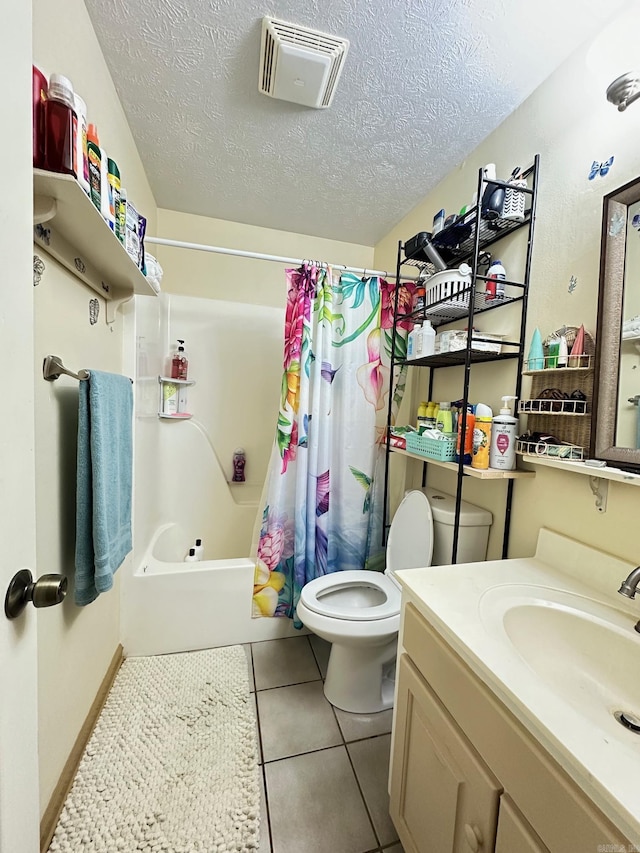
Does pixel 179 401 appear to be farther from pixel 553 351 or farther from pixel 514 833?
pixel 514 833

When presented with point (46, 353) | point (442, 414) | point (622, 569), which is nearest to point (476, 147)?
point (442, 414)

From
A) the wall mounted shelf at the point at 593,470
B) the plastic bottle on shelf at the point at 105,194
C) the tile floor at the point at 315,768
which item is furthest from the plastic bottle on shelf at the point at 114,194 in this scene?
the tile floor at the point at 315,768

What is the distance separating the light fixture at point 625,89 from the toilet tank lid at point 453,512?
1241mm

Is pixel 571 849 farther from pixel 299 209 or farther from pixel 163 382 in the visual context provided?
pixel 299 209

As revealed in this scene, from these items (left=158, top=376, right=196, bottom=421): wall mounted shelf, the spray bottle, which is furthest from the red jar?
(left=158, top=376, right=196, bottom=421): wall mounted shelf

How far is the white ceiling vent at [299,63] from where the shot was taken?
1.06 metres

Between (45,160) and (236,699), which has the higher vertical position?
(45,160)

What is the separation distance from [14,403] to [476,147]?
190cm

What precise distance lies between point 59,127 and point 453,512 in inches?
62.0

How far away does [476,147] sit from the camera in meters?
1.47

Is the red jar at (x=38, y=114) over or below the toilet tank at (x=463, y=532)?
over

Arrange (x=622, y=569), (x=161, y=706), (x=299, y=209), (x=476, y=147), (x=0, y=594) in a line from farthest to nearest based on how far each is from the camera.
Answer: (x=299, y=209) < (x=476, y=147) < (x=161, y=706) < (x=622, y=569) < (x=0, y=594)

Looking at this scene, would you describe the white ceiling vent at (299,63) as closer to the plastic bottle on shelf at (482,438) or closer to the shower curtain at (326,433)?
the shower curtain at (326,433)

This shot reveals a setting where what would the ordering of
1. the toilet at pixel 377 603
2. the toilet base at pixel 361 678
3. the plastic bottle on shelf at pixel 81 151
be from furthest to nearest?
the toilet base at pixel 361 678
the toilet at pixel 377 603
the plastic bottle on shelf at pixel 81 151
